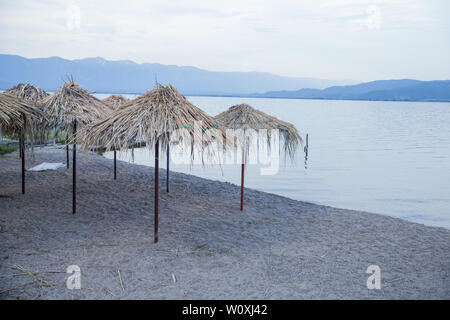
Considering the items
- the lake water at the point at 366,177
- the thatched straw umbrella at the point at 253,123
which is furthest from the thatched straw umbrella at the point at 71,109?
the thatched straw umbrella at the point at 253,123

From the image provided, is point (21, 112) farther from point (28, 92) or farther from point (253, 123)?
point (253, 123)

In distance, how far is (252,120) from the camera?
27.7 ft

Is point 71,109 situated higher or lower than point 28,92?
lower

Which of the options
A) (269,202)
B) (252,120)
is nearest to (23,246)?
A: (252,120)

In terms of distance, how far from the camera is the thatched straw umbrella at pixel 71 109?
23.8 feet

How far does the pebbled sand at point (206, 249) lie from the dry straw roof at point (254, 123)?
164 centimetres

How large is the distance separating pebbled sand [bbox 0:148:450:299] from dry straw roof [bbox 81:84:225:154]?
5.16ft

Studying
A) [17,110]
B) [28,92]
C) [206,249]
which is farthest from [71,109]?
[206,249]

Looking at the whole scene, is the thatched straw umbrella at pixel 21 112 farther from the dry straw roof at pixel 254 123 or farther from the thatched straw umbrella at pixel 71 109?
the dry straw roof at pixel 254 123

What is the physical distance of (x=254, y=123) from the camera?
8406 millimetres

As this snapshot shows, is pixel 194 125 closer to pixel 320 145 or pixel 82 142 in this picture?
pixel 82 142

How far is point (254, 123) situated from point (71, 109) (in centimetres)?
360

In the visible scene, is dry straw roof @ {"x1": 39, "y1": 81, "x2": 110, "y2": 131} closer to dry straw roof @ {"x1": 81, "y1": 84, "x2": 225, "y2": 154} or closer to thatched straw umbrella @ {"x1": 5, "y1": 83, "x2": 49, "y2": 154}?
dry straw roof @ {"x1": 81, "y1": 84, "x2": 225, "y2": 154}
